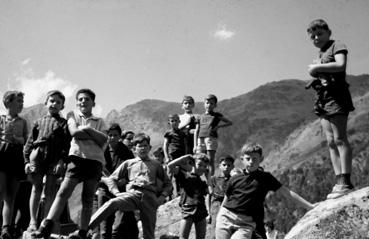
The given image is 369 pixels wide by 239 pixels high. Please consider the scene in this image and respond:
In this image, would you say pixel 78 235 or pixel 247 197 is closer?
pixel 78 235

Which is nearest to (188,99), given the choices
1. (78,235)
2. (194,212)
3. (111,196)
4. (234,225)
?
(194,212)

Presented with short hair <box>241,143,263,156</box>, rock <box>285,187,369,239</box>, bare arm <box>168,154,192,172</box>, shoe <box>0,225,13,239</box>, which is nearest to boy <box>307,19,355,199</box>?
rock <box>285,187,369,239</box>

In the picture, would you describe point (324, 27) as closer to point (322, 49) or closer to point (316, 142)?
point (322, 49)

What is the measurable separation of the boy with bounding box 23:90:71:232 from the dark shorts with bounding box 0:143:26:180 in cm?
48

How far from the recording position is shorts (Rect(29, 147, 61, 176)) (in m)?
5.23

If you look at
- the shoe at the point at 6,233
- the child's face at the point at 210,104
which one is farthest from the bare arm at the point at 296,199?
the child's face at the point at 210,104

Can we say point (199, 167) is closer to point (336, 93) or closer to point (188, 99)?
point (336, 93)

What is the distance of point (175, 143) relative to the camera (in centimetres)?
933

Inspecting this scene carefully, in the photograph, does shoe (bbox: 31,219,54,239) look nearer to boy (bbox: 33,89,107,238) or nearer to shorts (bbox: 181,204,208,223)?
boy (bbox: 33,89,107,238)

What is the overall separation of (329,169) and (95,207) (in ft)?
185

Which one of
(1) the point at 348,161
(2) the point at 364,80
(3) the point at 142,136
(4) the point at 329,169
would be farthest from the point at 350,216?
(2) the point at 364,80

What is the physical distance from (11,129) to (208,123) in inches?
191

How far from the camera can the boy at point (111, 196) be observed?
5.43 meters

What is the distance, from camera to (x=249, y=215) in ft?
15.4
